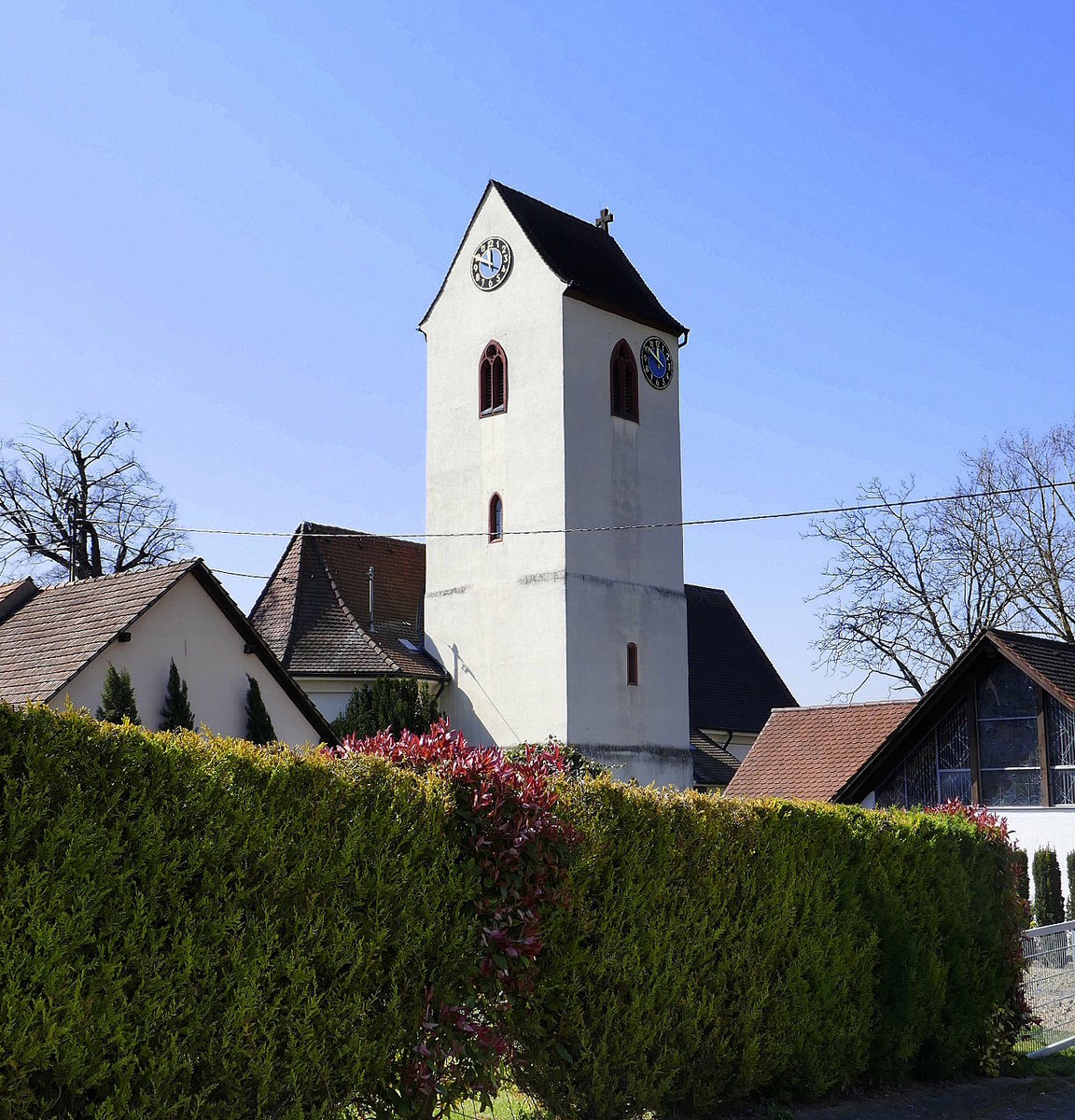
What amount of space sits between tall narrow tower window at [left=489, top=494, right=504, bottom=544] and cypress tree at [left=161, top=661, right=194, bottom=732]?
19588mm

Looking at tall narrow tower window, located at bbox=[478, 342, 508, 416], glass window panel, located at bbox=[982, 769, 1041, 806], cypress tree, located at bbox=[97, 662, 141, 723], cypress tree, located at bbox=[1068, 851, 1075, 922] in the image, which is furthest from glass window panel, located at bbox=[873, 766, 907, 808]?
tall narrow tower window, located at bbox=[478, 342, 508, 416]

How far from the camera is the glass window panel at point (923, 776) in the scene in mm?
23094

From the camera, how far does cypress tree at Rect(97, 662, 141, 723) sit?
1900 centimetres

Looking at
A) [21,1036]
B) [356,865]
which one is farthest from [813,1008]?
[21,1036]

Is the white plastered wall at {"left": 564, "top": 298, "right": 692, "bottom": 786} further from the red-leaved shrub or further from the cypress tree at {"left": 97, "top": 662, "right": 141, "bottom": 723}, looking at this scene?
the red-leaved shrub

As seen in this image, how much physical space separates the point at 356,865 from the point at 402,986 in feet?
2.34

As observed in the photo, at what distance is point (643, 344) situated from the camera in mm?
41719

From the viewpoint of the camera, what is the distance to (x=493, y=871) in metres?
7.36

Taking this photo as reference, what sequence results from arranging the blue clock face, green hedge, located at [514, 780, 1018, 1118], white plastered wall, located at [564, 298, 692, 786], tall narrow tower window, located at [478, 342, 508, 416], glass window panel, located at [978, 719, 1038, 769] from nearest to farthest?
green hedge, located at [514, 780, 1018, 1118] → glass window panel, located at [978, 719, 1038, 769] → white plastered wall, located at [564, 298, 692, 786] → tall narrow tower window, located at [478, 342, 508, 416] → the blue clock face

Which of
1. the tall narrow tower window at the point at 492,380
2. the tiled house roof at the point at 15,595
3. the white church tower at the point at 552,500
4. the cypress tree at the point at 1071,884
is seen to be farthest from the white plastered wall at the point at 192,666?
the tall narrow tower window at the point at 492,380

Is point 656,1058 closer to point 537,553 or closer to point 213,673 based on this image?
→ point 213,673

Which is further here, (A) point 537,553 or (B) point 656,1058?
(A) point 537,553

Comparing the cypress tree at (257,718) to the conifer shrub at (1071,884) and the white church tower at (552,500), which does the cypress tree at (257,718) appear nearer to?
the conifer shrub at (1071,884)

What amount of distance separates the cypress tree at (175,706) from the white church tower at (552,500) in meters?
17.9
